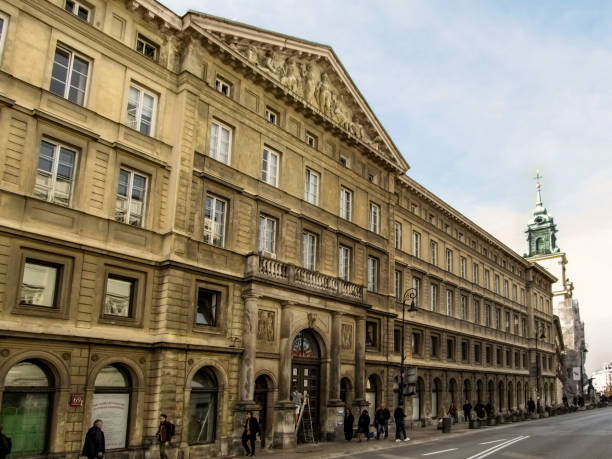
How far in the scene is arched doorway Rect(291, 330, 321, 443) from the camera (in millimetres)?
27422

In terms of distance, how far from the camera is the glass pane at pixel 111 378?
19.6 m

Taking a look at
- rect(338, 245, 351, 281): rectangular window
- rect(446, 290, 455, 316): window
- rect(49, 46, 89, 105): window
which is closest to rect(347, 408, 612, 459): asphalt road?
rect(338, 245, 351, 281): rectangular window

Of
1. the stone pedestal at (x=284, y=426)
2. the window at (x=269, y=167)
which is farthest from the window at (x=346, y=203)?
the stone pedestal at (x=284, y=426)

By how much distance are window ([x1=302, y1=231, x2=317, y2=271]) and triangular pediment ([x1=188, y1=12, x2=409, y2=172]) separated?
6573mm

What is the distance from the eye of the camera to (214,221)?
24312 mm

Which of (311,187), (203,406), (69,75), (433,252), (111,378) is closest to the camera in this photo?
(111,378)

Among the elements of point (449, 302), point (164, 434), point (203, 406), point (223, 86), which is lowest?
point (164, 434)

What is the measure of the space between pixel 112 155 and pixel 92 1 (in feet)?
18.8

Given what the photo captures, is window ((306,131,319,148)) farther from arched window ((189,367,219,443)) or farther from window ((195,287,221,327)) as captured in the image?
arched window ((189,367,219,443))

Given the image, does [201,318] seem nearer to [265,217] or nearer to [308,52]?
[265,217]

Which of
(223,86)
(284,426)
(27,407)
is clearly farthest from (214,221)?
(27,407)

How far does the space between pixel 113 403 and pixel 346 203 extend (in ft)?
57.9

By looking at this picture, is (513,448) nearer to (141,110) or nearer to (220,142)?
(220,142)

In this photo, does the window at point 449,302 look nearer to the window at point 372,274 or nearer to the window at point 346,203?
the window at point 372,274
